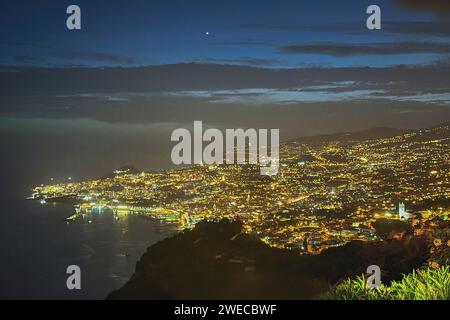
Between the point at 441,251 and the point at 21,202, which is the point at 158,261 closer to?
the point at 441,251

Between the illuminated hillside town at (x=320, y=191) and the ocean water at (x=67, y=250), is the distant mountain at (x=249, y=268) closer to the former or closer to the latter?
the illuminated hillside town at (x=320, y=191)

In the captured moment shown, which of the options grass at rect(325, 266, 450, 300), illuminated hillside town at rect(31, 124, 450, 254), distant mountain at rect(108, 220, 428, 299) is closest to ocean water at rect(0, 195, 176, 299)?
illuminated hillside town at rect(31, 124, 450, 254)

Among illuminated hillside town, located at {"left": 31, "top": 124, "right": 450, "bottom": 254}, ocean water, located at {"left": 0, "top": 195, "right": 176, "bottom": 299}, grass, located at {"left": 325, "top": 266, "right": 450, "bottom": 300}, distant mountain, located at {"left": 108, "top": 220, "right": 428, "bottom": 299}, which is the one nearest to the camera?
grass, located at {"left": 325, "top": 266, "right": 450, "bottom": 300}

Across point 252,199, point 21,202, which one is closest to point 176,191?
point 252,199

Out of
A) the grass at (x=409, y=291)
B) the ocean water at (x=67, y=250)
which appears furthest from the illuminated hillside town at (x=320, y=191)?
the grass at (x=409, y=291)

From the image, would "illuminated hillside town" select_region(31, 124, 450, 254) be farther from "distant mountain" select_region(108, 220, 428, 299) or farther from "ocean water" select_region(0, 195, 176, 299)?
"distant mountain" select_region(108, 220, 428, 299)

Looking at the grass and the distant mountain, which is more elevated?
the grass

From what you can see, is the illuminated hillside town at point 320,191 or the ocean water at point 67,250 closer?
the illuminated hillside town at point 320,191

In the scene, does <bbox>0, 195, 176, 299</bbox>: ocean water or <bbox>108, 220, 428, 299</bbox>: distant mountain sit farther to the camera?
<bbox>0, 195, 176, 299</bbox>: ocean water

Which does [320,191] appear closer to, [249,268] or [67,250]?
[67,250]

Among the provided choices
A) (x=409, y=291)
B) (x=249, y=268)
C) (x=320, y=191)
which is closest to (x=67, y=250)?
(x=320, y=191)
